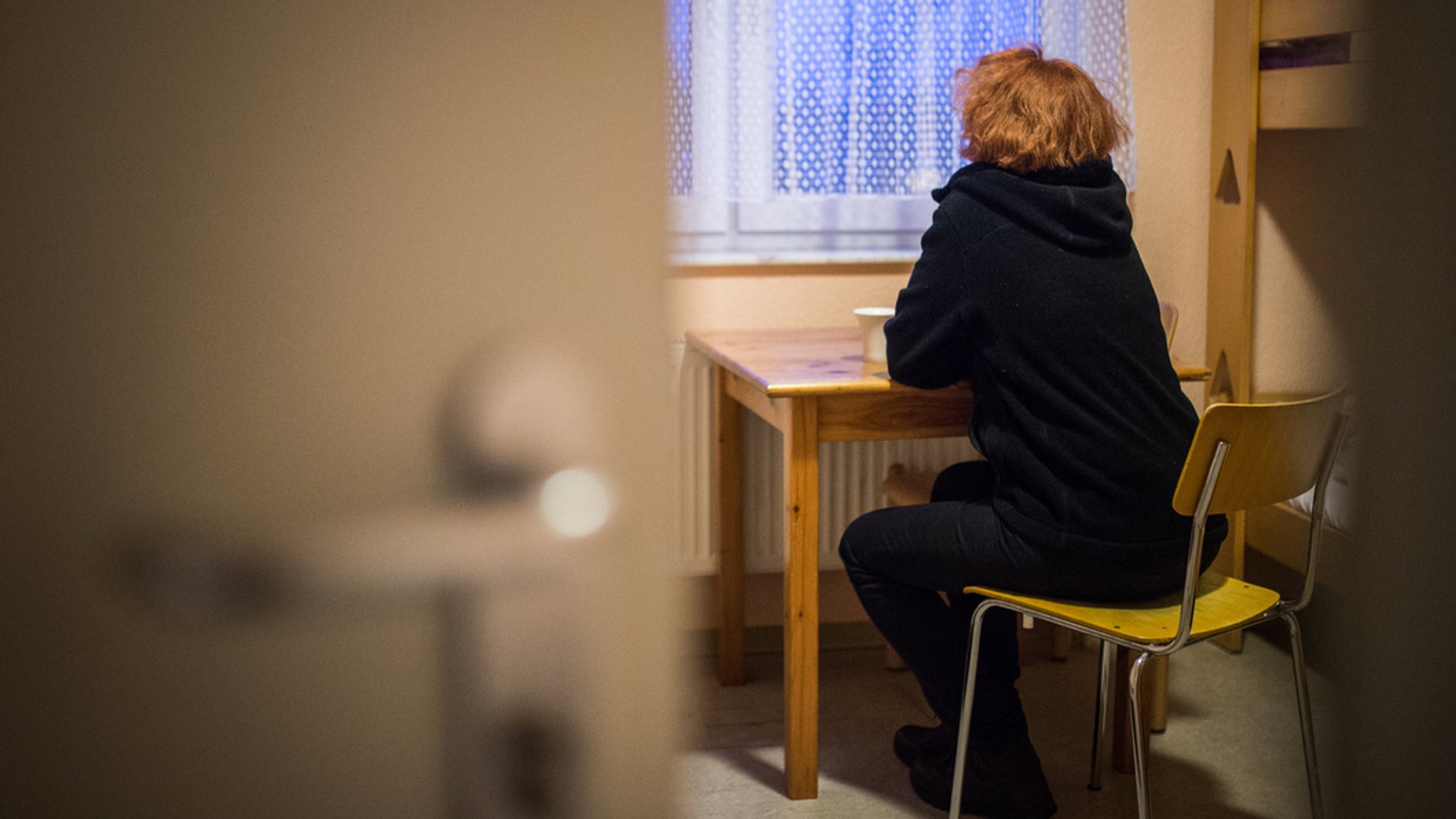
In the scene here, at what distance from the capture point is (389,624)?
318 mm

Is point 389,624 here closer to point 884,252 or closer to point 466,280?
point 466,280

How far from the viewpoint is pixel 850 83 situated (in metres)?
2.30

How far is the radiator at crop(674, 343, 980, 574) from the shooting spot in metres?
2.30

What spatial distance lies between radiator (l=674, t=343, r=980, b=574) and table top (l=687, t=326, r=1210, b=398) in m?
0.13

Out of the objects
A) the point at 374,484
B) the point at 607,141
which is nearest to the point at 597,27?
the point at 607,141

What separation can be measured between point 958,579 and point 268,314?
1407mm

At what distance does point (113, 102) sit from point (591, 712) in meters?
0.20

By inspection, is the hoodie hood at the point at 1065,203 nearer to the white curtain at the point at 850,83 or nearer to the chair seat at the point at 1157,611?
the chair seat at the point at 1157,611

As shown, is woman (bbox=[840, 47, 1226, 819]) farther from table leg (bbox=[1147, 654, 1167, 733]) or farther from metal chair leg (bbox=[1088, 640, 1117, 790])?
table leg (bbox=[1147, 654, 1167, 733])

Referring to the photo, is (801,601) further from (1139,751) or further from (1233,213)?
(1233,213)

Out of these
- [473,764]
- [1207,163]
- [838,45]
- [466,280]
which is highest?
[838,45]

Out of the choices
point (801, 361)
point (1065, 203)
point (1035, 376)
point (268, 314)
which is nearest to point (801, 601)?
point (801, 361)

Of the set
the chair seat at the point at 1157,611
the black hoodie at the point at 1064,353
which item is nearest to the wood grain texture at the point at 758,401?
the black hoodie at the point at 1064,353

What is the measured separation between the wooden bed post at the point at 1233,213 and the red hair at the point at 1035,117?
78 cm
